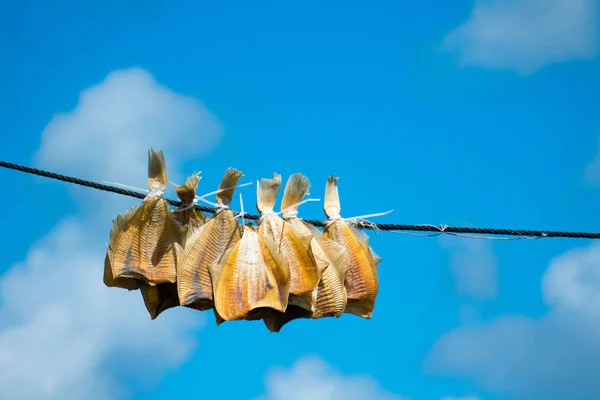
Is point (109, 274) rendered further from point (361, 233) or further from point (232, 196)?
point (361, 233)

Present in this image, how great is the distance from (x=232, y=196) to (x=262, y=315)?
0.95 metres

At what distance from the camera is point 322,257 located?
29.5 feet

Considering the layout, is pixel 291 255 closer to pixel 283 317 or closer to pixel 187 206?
pixel 283 317

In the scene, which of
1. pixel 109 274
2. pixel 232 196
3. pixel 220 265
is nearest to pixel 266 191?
pixel 232 196

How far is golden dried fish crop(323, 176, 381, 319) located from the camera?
9.24 meters

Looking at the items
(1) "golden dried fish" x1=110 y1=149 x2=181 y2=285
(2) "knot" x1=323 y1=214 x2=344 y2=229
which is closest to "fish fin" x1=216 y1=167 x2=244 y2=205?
(1) "golden dried fish" x1=110 y1=149 x2=181 y2=285

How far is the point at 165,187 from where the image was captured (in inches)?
356

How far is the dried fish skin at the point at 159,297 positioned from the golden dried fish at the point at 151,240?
21cm

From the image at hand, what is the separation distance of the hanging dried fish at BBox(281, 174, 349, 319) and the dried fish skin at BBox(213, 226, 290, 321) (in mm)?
336

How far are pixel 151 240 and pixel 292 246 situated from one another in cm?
110

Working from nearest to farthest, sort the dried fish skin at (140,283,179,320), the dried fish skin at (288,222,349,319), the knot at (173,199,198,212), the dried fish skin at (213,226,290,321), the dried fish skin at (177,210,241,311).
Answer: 1. the dried fish skin at (213,226,290,321)
2. the dried fish skin at (177,210,241,311)
3. the dried fish skin at (288,222,349,319)
4. the knot at (173,199,198,212)
5. the dried fish skin at (140,283,179,320)

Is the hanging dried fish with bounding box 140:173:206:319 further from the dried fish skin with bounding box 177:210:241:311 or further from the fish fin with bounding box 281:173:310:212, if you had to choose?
the fish fin with bounding box 281:173:310:212

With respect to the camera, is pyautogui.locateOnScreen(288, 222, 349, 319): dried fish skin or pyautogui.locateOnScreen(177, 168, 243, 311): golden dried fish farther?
pyautogui.locateOnScreen(288, 222, 349, 319): dried fish skin

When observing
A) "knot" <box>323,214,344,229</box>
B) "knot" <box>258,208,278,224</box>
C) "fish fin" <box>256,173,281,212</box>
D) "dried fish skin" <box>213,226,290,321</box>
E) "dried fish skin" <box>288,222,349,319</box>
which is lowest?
"dried fish skin" <box>213,226,290,321</box>
